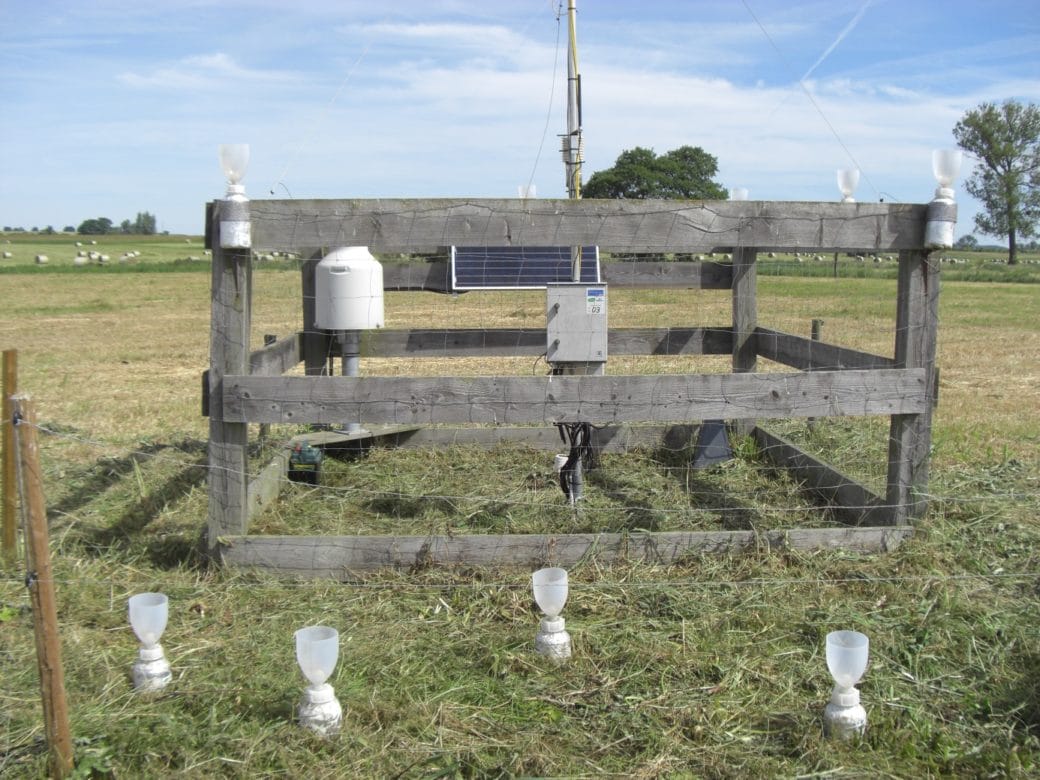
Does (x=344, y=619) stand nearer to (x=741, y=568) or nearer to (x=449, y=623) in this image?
(x=449, y=623)

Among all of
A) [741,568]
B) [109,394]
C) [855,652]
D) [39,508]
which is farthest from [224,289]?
[109,394]

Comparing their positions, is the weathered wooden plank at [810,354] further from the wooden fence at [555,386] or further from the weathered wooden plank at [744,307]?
the wooden fence at [555,386]

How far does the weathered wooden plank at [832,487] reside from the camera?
516cm

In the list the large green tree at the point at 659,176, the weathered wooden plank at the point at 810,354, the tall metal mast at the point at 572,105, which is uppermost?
the large green tree at the point at 659,176

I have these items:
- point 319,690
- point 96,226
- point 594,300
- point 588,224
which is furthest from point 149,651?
point 96,226

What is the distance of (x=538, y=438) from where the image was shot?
7551 mm

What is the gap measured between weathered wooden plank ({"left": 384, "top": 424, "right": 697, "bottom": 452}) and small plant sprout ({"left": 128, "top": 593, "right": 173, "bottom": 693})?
4021 mm

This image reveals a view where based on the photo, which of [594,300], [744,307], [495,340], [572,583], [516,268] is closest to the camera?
[572,583]

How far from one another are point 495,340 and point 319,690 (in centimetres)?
479

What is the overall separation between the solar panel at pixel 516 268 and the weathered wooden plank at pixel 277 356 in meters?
1.44

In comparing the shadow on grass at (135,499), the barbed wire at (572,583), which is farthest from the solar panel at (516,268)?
→ the barbed wire at (572,583)

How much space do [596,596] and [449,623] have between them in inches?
29.6

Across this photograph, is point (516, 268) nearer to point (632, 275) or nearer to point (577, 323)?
point (632, 275)

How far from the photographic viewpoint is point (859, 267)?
3092cm
